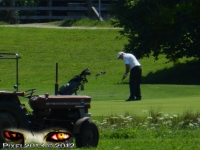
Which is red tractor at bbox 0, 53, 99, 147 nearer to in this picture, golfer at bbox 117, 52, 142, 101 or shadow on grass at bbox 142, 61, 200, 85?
golfer at bbox 117, 52, 142, 101

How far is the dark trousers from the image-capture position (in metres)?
22.8

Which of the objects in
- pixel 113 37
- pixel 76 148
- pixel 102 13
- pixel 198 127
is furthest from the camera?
pixel 102 13

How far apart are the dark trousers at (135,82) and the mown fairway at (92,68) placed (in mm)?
524

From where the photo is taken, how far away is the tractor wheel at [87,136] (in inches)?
471

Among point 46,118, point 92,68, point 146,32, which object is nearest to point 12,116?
point 46,118

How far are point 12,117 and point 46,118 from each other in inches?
25.6

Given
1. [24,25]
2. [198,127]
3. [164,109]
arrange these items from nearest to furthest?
[198,127] → [164,109] → [24,25]

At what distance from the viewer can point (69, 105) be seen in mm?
12273

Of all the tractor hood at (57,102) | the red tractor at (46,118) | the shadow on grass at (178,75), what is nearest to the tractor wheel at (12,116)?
the red tractor at (46,118)

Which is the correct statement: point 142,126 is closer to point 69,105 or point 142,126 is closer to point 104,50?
point 69,105

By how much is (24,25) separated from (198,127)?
34.5 m

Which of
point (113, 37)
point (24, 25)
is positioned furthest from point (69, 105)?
point (24, 25)

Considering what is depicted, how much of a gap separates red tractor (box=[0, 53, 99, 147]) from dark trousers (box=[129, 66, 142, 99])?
407 inches

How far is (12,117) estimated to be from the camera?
1180 cm
